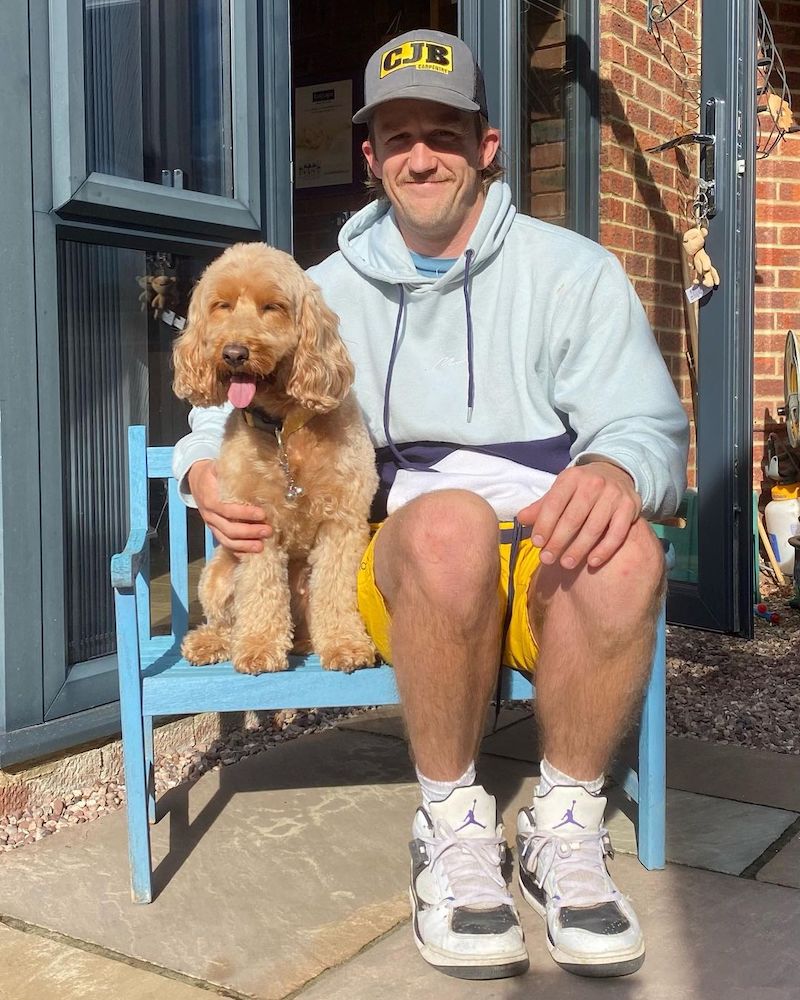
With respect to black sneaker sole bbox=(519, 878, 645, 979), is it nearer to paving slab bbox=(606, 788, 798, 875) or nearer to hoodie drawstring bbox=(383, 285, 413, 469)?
paving slab bbox=(606, 788, 798, 875)

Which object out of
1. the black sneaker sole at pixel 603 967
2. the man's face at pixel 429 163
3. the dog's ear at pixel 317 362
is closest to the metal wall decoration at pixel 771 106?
the man's face at pixel 429 163

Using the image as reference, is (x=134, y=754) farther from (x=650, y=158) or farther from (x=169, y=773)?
(x=650, y=158)

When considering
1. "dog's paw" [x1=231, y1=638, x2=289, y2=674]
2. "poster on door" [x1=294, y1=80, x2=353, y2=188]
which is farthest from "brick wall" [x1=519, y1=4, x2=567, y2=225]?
"dog's paw" [x1=231, y1=638, x2=289, y2=674]

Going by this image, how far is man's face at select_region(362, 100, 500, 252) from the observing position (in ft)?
8.43

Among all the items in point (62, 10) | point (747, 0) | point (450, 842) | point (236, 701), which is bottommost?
point (450, 842)

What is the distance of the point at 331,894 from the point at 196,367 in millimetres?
1182

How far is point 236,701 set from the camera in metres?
2.26

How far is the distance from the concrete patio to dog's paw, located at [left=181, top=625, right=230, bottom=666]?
450 mm

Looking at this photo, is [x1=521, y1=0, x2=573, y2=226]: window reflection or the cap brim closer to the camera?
the cap brim

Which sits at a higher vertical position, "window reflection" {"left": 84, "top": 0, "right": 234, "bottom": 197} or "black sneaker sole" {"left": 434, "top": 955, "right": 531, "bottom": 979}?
"window reflection" {"left": 84, "top": 0, "right": 234, "bottom": 197}

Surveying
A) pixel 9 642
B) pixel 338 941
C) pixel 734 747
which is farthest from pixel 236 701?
pixel 734 747

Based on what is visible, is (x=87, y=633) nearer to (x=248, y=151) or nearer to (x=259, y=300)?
(x=259, y=300)

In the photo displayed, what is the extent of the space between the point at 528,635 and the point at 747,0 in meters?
3.23

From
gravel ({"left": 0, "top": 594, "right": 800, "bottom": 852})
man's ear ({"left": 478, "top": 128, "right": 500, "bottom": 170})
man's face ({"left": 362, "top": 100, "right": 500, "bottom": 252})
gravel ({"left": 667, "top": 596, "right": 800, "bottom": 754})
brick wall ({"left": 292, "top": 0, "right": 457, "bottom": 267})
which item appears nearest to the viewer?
man's face ({"left": 362, "top": 100, "right": 500, "bottom": 252})
